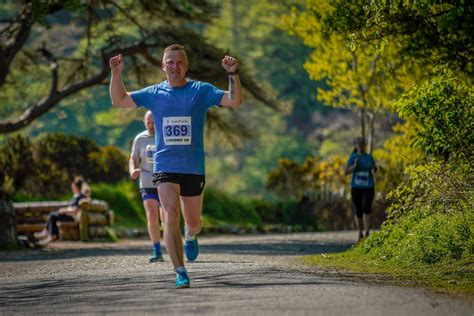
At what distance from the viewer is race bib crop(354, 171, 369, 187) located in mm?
19141

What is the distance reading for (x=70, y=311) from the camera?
884 cm

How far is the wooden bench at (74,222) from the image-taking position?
24.8 meters

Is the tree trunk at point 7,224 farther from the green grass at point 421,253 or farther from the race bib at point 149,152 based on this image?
the green grass at point 421,253

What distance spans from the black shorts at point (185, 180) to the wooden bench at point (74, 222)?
14.3 meters

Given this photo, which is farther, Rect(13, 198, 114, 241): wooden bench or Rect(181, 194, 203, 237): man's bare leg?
Rect(13, 198, 114, 241): wooden bench

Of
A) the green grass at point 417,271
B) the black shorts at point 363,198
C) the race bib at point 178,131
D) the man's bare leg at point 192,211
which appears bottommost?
the green grass at point 417,271

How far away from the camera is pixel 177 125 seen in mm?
10250

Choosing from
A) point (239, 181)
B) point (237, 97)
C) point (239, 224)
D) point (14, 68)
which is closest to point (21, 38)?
point (14, 68)

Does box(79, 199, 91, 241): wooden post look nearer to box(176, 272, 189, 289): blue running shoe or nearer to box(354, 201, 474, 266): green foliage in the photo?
box(354, 201, 474, 266): green foliage

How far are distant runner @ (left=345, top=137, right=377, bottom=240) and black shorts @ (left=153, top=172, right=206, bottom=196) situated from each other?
8767 mm

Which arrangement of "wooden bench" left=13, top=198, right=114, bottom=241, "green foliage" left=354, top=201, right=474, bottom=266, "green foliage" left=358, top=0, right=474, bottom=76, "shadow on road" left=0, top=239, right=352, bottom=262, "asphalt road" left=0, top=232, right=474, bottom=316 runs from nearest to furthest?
"asphalt road" left=0, top=232, right=474, bottom=316
"green foliage" left=354, top=201, right=474, bottom=266
"green foliage" left=358, top=0, right=474, bottom=76
"shadow on road" left=0, top=239, right=352, bottom=262
"wooden bench" left=13, top=198, right=114, bottom=241

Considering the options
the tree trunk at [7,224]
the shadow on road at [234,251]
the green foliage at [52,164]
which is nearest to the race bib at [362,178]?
the shadow on road at [234,251]

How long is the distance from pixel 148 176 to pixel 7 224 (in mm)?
7752

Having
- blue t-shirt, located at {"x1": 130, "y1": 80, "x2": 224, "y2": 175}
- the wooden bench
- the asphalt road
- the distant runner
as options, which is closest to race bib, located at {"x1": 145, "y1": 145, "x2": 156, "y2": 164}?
the asphalt road
